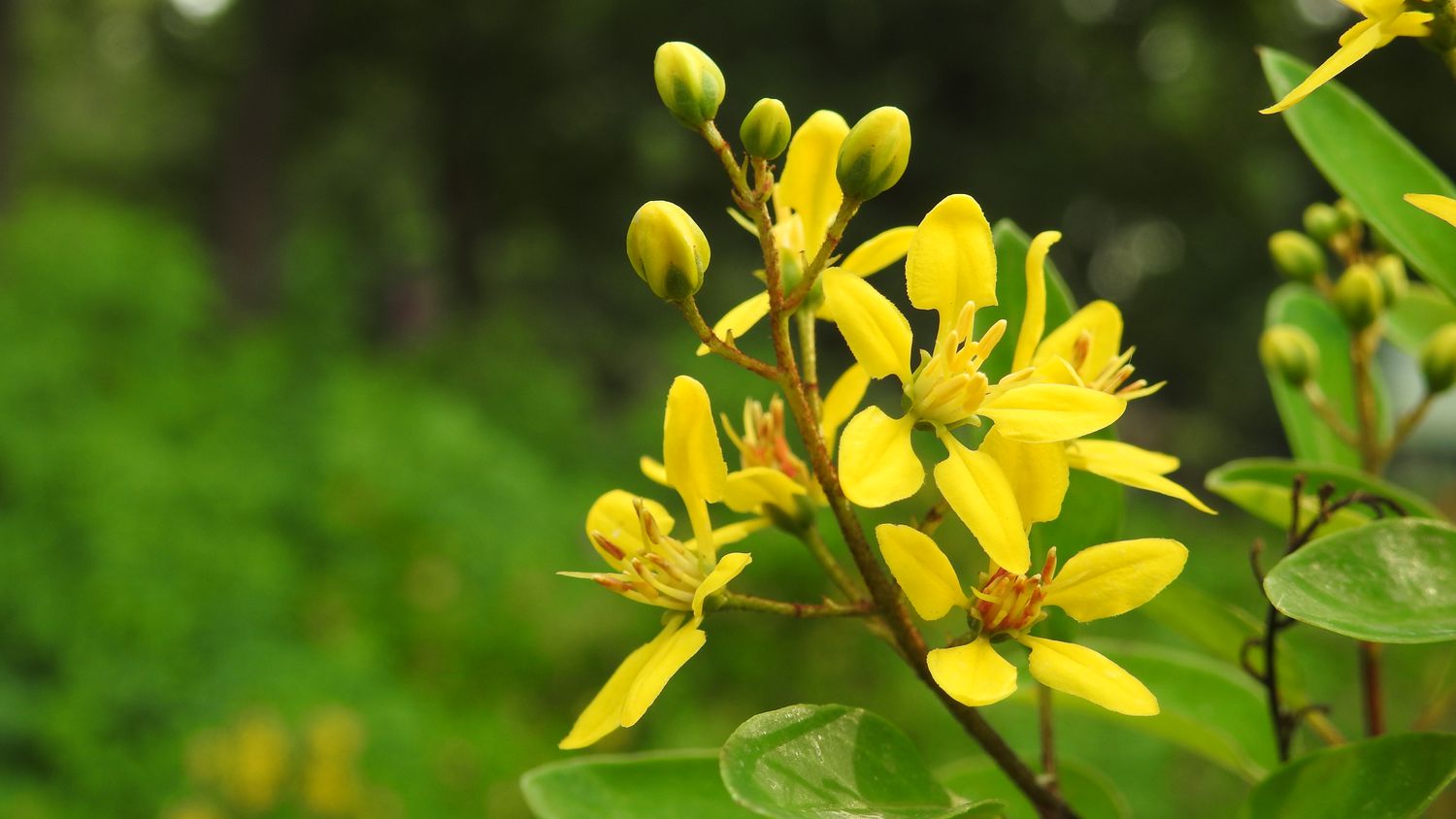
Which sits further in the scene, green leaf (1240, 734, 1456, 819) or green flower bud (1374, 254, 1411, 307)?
green flower bud (1374, 254, 1411, 307)

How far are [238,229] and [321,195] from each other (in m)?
4.38

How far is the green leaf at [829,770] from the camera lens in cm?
46

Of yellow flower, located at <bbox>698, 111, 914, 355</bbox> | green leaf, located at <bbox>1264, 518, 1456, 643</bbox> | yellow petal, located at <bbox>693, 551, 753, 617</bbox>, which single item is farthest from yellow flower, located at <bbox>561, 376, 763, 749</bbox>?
green leaf, located at <bbox>1264, 518, 1456, 643</bbox>

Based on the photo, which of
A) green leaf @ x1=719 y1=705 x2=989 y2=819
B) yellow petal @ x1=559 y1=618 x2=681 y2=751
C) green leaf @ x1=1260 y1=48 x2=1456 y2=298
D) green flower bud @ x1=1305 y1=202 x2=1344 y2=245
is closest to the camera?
green leaf @ x1=719 y1=705 x2=989 y2=819

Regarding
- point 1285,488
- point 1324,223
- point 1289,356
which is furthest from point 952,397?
point 1324,223

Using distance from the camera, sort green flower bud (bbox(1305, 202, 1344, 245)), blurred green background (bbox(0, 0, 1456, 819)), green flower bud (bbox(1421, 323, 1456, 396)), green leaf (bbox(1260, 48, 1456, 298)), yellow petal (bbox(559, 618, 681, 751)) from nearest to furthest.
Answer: yellow petal (bbox(559, 618, 681, 751)) < green leaf (bbox(1260, 48, 1456, 298)) < green flower bud (bbox(1421, 323, 1456, 396)) < green flower bud (bbox(1305, 202, 1344, 245)) < blurred green background (bbox(0, 0, 1456, 819))

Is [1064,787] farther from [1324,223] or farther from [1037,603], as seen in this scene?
[1324,223]

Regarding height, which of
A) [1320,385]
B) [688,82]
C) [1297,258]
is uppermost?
[688,82]

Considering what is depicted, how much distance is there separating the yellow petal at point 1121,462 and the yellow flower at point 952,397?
40 mm

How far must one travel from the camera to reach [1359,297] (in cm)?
82

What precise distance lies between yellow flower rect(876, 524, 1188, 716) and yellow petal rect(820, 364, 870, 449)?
109 mm

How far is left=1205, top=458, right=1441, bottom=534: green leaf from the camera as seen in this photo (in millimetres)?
681

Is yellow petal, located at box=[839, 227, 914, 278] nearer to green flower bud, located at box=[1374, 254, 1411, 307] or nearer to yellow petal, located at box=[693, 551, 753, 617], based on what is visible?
yellow petal, located at box=[693, 551, 753, 617]

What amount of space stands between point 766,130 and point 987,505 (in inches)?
7.8
